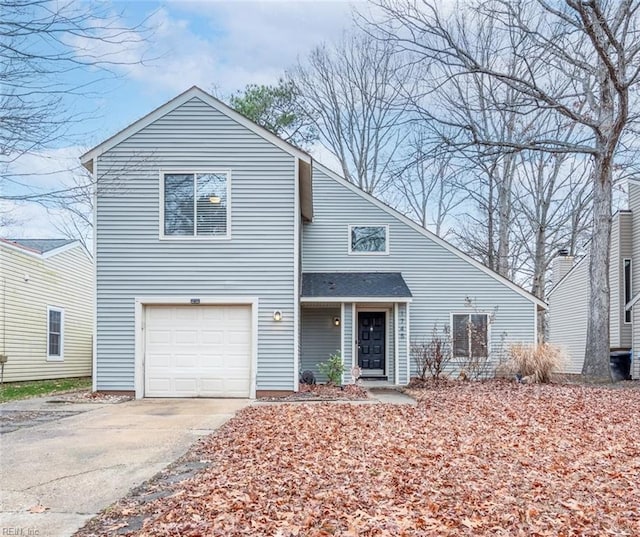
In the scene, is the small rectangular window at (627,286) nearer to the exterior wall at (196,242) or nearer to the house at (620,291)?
the house at (620,291)

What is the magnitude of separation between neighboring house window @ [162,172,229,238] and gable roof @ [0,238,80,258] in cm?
641

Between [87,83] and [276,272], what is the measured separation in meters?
6.09

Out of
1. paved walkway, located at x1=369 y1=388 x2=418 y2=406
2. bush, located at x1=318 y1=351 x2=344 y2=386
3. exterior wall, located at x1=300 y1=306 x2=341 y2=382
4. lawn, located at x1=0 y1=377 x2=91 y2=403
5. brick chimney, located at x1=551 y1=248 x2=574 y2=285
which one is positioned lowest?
lawn, located at x1=0 y1=377 x2=91 y2=403

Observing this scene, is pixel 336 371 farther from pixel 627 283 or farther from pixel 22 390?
pixel 627 283

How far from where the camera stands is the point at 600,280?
558 inches

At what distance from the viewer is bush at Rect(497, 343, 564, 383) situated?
44.3 feet

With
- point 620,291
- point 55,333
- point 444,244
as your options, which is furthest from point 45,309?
point 620,291

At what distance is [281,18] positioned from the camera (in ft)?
49.9

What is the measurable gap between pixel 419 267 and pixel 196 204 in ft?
22.6

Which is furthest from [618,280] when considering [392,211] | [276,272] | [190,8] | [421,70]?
[190,8]

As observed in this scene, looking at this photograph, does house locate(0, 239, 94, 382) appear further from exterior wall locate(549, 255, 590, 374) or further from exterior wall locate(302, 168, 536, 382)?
exterior wall locate(549, 255, 590, 374)

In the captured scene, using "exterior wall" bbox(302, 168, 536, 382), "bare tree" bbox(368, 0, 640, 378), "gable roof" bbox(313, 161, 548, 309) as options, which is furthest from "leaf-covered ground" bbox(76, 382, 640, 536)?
"gable roof" bbox(313, 161, 548, 309)

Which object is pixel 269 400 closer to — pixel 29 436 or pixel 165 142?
pixel 29 436

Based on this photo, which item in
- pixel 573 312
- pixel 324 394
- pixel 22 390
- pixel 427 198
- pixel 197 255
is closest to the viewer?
pixel 324 394
